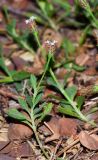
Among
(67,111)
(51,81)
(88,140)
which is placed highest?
(51,81)

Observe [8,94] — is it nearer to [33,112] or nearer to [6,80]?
[6,80]

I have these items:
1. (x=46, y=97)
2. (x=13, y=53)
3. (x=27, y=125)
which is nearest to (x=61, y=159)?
(x=27, y=125)

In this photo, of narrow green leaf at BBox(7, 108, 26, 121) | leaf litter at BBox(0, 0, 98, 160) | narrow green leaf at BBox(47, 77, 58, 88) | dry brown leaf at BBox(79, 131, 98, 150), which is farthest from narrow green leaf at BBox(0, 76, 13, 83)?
dry brown leaf at BBox(79, 131, 98, 150)

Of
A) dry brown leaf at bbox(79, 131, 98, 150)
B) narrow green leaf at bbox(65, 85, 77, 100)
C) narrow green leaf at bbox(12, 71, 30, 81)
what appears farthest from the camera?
narrow green leaf at bbox(12, 71, 30, 81)

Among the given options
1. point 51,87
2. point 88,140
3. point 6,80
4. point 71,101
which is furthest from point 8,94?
point 88,140

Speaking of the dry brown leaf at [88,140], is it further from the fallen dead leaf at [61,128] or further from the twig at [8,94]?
the twig at [8,94]

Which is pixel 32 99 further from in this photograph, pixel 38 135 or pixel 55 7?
pixel 55 7

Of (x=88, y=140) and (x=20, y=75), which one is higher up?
(x=20, y=75)

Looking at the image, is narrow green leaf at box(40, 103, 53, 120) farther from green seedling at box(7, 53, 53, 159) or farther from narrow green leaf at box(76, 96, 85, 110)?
narrow green leaf at box(76, 96, 85, 110)
